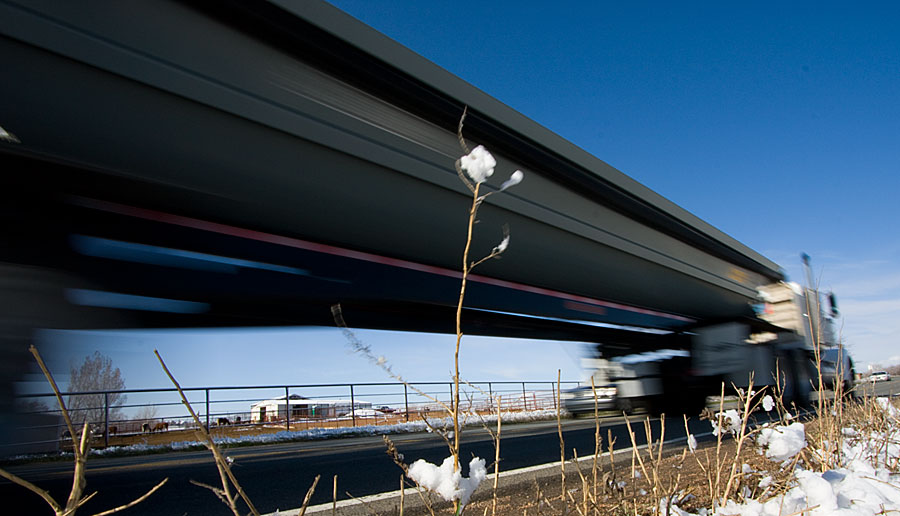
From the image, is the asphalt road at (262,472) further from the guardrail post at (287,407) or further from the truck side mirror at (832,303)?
the truck side mirror at (832,303)

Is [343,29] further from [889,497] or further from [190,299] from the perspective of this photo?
[889,497]

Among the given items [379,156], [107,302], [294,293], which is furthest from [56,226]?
[379,156]

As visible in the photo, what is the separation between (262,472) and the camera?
4203 millimetres

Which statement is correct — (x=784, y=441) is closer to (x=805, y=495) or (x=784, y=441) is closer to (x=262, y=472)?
(x=805, y=495)

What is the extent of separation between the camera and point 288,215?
314cm

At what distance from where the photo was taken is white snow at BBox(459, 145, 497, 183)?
926mm

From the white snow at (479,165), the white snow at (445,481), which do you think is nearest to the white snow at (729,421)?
the white snow at (445,481)

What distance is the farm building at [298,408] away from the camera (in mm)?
3965

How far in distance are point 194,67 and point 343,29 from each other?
3.00 feet

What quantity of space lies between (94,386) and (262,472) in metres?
1.89

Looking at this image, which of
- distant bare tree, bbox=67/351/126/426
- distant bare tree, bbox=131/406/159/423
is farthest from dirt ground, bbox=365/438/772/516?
distant bare tree, bbox=67/351/126/426

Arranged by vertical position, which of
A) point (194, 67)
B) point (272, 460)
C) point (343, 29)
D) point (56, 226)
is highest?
point (343, 29)

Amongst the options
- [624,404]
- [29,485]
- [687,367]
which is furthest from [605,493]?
[687,367]

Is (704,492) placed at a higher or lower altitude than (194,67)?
lower
